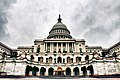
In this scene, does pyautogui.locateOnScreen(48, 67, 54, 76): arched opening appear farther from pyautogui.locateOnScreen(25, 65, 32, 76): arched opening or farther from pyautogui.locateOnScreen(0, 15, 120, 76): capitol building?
pyautogui.locateOnScreen(25, 65, 32, 76): arched opening

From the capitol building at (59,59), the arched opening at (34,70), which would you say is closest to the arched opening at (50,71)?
the capitol building at (59,59)

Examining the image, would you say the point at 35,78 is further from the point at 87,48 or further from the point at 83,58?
the point at 87,48

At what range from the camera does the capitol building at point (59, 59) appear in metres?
64.3

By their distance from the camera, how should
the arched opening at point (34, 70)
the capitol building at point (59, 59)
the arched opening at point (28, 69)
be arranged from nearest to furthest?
1. the capitol building at point (59, 59)
2. the arched opening at point (28, 69)
3. the arched opening at point (34, 70)

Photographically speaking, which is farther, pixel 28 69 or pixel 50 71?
pixel 50 71

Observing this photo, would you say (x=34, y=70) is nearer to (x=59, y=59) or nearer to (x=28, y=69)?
(x=28, y=69)

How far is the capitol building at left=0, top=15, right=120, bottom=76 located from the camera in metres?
64.3

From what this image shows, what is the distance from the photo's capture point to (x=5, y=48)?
95.8 meters

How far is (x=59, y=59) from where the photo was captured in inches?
3189

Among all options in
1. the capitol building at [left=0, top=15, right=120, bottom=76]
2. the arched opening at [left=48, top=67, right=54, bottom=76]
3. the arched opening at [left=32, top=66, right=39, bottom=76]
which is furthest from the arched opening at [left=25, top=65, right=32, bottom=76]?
the arched opening at [left=48, top=67, right=54, bottom=76]

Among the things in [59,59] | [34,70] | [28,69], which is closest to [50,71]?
[34,70]

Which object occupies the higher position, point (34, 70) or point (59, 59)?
point (59, 59)

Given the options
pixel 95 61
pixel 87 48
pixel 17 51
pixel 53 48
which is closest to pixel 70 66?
pixel 95 61

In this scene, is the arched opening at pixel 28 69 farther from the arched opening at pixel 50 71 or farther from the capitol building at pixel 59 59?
the arched opening at pixel 50 71
